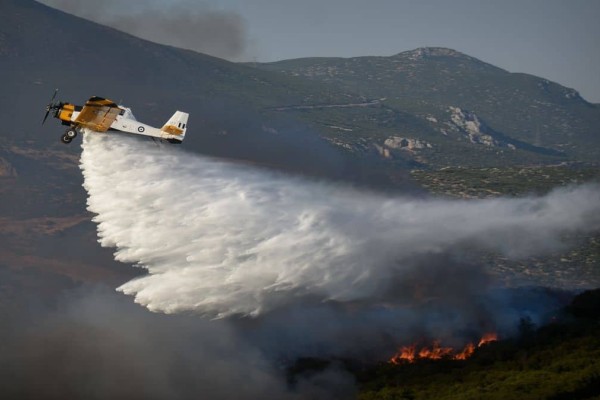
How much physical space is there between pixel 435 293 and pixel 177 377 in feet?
100

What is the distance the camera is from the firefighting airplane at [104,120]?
61812 millimetres

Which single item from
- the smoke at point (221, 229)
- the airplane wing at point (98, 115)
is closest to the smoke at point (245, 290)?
the smoke at point (221, 229)

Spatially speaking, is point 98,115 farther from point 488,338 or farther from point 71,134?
point 488,338

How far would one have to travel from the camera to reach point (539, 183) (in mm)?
180250

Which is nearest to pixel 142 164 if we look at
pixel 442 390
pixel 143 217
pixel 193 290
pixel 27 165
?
pixel 143 217

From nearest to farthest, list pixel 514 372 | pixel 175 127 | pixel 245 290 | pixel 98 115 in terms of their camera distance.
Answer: pixel 245 290, pixel 98 115, pixel 175 127, pixel 514 372

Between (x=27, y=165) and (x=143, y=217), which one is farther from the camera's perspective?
(x=27, y=165)

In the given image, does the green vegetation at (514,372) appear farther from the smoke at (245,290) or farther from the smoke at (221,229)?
the smoke at (221,229)

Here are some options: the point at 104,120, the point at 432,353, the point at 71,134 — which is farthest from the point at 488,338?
the point at 71,134

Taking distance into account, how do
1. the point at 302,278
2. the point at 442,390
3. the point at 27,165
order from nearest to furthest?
the point at 302,278, the point at 442,390, the point at 27,165

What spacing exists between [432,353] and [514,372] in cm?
963

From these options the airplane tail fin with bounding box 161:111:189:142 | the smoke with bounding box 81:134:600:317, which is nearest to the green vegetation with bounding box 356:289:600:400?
the smoke with bounding box 81:134:600:317

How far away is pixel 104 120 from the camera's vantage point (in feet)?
207

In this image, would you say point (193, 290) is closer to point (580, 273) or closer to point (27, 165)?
point (580, 273)
